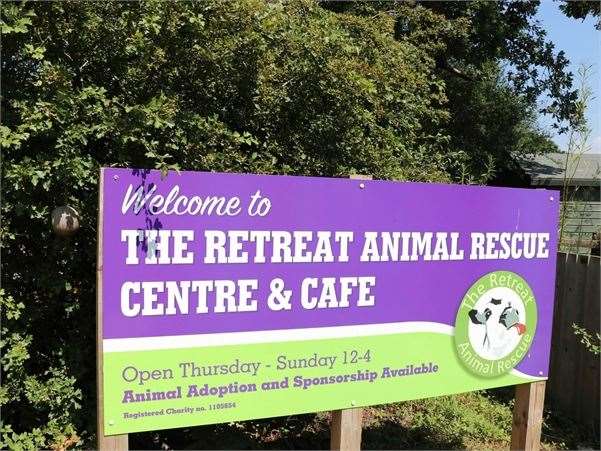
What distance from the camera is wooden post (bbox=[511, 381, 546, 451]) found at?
367cm

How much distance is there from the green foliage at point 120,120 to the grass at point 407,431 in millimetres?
812

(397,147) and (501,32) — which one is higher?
(501,32)

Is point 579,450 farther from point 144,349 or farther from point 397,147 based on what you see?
point 144,349

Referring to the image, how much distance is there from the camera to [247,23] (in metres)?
3.37

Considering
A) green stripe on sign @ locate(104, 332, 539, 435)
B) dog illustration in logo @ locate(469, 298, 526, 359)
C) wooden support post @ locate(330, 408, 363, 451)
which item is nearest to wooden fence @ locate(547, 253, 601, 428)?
dog illustration in logo @ locate(469, 298, 526, 359)

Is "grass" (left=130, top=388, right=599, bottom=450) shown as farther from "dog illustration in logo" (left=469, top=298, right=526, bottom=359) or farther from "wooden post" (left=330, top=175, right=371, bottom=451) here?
"dog illustration in logo" (left=469, top=298, right=526, bottom=359)

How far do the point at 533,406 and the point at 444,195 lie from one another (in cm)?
150

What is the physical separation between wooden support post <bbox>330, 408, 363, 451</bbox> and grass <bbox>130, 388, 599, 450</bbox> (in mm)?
914

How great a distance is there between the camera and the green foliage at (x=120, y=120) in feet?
9.69

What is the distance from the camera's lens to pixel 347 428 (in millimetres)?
3164

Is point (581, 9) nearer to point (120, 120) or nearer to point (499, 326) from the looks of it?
point (499, 326)

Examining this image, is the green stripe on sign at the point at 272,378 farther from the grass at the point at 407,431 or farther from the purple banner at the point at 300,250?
the grass at the point at 407,431

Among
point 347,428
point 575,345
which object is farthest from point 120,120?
point 575,345

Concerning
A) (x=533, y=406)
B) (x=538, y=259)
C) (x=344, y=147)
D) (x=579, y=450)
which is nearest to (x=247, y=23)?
(x=344, y=147)
